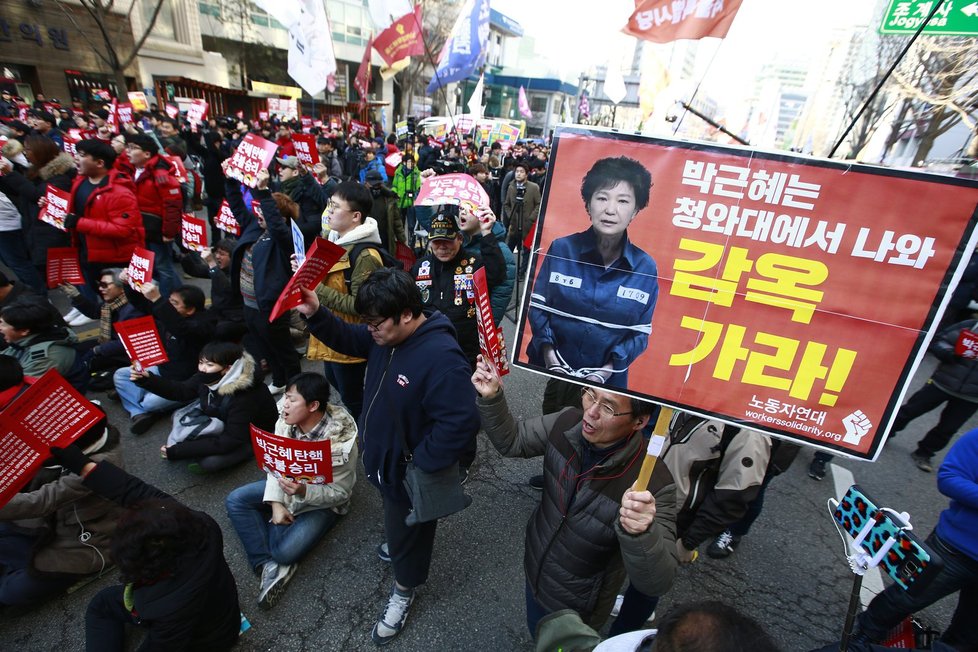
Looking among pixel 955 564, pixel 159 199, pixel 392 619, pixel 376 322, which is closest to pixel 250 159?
pixel 159 199

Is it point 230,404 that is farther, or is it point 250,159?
point 250,159

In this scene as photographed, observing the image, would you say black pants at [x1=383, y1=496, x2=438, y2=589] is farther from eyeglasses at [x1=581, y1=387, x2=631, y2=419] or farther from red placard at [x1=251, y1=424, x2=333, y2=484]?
eyeglasses at [x1=581, y1=387, x2=631, y2=419]

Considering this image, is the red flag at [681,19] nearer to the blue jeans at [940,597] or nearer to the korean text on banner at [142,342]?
the blue jeans at [940,597]

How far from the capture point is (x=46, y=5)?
22.3 metres

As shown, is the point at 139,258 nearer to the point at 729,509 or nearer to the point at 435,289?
the point at 435,289

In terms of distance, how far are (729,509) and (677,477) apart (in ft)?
0.95

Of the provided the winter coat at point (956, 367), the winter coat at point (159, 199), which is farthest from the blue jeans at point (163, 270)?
the winter coat at point (956, 367)

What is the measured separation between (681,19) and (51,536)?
6.28 meters

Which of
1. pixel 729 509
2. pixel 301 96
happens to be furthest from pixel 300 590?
pixel 301 96

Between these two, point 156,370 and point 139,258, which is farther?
point 156,370

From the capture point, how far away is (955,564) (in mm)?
2492

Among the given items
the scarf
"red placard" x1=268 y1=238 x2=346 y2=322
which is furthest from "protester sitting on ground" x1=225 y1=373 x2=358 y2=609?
the scarf

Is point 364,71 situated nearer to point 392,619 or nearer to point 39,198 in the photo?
point 39,198

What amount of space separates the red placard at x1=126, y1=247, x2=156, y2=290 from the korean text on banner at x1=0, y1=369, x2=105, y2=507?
2182 mm
